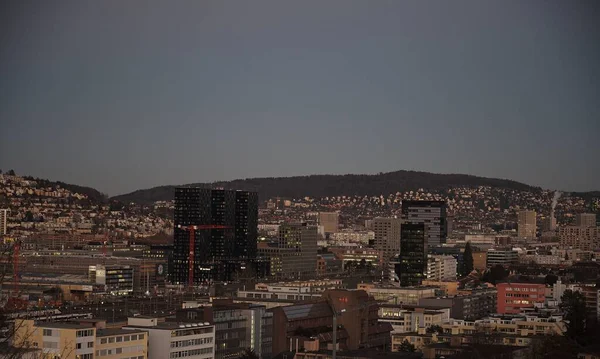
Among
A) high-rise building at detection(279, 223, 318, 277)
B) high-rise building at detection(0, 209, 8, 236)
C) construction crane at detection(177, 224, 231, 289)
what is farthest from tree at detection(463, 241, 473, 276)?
high-rise building at detection(0, 209, 8, 236)

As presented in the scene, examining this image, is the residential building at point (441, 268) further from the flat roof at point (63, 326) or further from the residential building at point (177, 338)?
the flat roof at point (63, 326)

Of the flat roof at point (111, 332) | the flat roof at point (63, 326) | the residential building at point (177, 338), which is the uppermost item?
the flat roof at point (63, 326)

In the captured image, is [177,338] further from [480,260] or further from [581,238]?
[581,238]

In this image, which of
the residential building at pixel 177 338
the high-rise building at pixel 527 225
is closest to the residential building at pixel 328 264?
the high-rise building at pixel 527 225

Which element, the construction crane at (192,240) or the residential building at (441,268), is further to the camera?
the construction crane at (192,240)

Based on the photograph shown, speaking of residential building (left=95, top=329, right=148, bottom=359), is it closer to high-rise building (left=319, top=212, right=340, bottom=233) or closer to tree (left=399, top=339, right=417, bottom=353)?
tree (left=399, top=339, right=417, bottom=353)

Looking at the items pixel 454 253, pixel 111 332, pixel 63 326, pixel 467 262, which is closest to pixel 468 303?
pixel 111 332

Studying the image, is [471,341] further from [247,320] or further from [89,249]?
[89,249]
